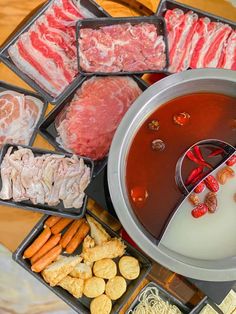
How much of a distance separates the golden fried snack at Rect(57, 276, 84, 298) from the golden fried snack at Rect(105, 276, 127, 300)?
0.61 ft

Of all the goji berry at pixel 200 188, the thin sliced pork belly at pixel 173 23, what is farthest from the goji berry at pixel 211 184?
the thin sliced pork belly at pixel 173 23

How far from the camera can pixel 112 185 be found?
2736 millimetres

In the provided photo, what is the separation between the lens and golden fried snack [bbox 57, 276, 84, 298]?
10.8 ft

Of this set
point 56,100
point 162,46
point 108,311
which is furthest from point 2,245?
point 162,46

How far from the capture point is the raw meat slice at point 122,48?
345cm

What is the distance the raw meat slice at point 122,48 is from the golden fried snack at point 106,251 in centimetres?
117

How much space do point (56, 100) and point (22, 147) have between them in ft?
1.36

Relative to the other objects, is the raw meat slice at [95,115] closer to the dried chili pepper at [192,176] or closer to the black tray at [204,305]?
the dried chili pepper at [192,176]

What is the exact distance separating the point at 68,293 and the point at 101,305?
24cm

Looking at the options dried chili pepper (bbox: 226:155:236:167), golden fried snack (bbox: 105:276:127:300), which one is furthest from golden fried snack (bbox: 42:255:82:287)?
dried chili pepper (bbox: 226:155:236:167)

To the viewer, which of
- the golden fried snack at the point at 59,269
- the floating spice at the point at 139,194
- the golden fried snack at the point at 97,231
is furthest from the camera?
the golden fried snack at the point at 97,231

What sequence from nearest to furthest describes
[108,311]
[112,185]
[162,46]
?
[112,185] → [108,311] → [162,46]

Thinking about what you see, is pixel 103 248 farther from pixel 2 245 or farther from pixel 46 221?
pixel 2 245

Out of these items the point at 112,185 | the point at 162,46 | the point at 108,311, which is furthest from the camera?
the point at 162,46
